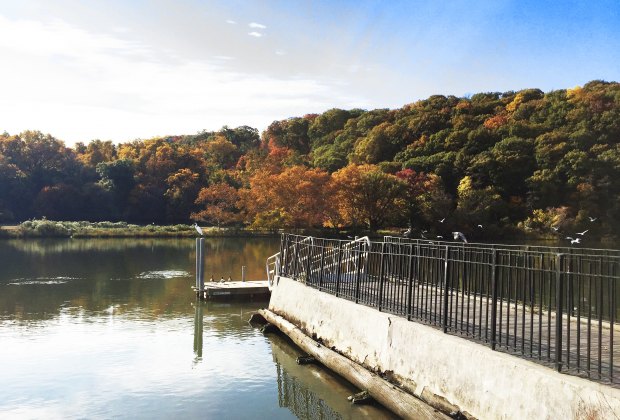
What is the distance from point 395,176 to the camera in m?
64.9

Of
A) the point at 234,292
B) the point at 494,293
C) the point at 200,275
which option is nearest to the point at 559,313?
the point at 494,293

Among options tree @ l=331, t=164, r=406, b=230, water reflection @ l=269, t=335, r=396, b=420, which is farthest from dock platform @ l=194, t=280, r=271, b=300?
tree @ l=331, t=164, r=406, b=230

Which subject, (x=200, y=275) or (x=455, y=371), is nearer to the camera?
(x=455, y=371)

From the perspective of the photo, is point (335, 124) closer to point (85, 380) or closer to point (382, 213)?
point (382, 213)

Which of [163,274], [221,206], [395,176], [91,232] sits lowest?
[163,274]

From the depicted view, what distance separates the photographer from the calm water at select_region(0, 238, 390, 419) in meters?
11.1

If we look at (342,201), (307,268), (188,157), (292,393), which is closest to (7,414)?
(292,393)

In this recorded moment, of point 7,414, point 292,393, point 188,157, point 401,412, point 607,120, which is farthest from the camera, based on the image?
point 188,157

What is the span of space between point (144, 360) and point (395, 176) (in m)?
52.7

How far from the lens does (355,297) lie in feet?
42.8

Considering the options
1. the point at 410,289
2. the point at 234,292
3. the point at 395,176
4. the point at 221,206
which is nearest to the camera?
the point at 410,289

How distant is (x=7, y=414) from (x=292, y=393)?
5.08m

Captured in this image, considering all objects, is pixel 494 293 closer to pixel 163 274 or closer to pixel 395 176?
pixel 163 274

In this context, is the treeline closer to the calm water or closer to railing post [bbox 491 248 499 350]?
the calm water
